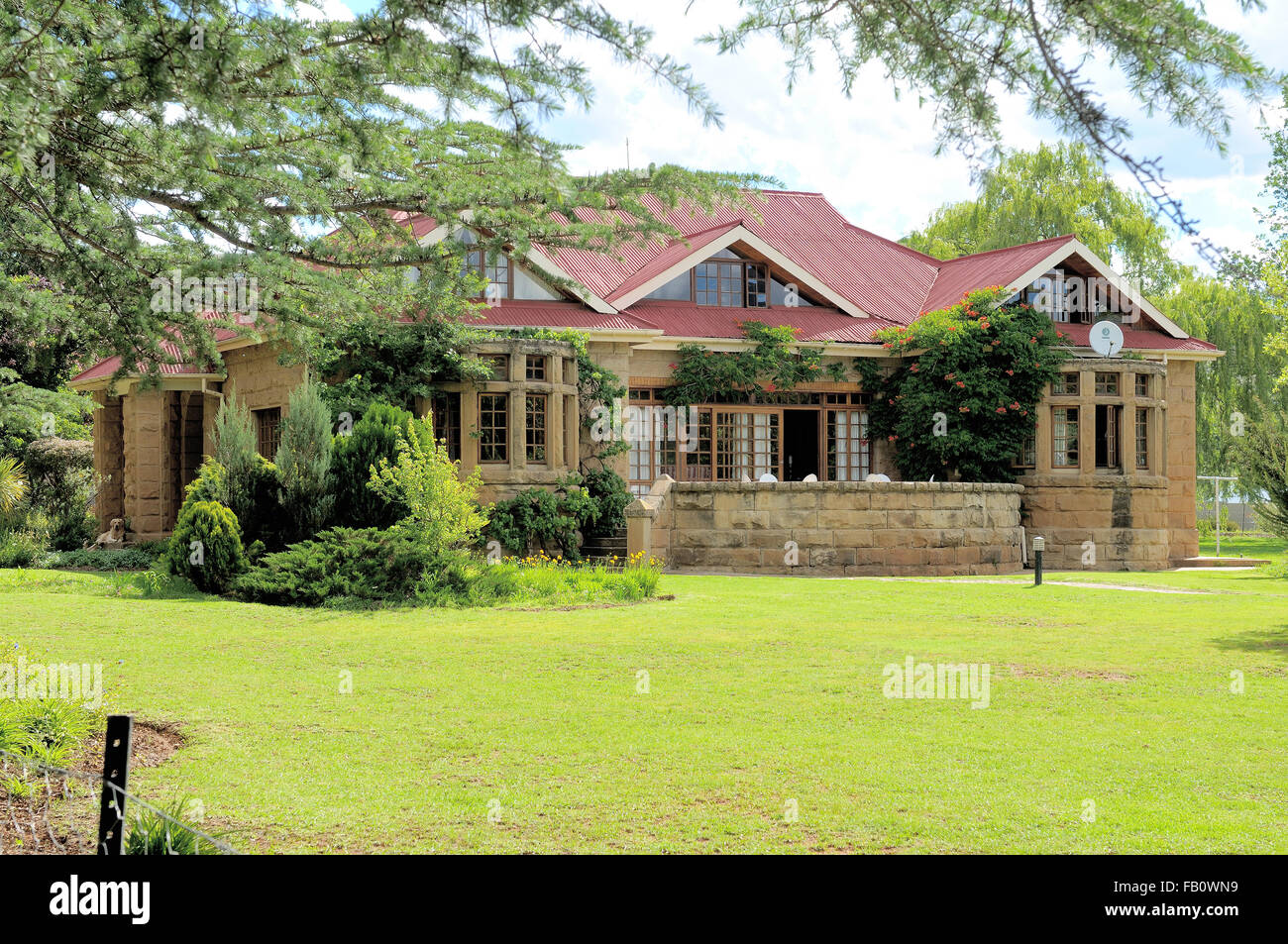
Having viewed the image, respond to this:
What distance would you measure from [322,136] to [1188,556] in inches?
974

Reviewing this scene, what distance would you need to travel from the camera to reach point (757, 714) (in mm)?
8734

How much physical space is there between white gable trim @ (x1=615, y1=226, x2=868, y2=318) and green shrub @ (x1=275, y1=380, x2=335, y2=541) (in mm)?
8330

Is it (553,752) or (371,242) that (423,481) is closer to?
(371,242)

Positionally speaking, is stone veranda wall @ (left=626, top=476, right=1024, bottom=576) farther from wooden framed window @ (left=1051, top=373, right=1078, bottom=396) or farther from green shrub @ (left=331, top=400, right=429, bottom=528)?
wooden framed window @ (left=1051, top=373, right=1078, bottom=396)

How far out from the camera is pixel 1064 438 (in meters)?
25.6

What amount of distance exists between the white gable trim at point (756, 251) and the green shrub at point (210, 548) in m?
10.0

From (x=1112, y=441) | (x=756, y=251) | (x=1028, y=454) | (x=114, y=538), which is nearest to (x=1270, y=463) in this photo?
(x=1028, y=454)

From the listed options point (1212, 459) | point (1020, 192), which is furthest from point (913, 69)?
point (1212, 459)

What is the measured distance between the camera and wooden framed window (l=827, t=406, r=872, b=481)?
86.7 feet

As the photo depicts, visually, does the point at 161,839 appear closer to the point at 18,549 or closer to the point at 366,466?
the point at 366,466

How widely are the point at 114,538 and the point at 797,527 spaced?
1530 centimetres

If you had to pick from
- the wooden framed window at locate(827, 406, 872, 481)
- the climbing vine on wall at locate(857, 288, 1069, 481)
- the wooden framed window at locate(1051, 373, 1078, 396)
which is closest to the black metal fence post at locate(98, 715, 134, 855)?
the climbing vine on wall at locate(857, 288, 1069, 481)

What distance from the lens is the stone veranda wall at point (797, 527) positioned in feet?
69.1

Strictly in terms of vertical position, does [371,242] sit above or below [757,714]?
above
